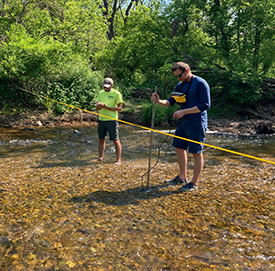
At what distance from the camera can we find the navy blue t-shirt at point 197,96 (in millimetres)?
4324

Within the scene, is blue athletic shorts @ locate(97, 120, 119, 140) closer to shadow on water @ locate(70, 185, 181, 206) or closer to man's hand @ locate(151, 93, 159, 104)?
shadow on water @ locate(70, 185, 181, 206)

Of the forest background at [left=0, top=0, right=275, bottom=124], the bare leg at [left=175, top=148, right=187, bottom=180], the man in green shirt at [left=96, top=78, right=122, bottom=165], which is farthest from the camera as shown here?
the forest background at [left=0, top=0, right=275, bottom=124]

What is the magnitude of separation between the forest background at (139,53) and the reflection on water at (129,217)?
23.9ft

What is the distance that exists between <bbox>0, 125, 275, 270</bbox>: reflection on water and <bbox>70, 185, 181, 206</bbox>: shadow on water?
16 mm

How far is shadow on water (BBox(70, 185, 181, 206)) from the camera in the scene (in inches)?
166

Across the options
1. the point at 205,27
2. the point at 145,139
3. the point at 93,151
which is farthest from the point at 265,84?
the point at 93,151

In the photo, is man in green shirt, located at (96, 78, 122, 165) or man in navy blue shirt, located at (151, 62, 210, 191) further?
man in green shirt, located at (96, 78, 122, 165)

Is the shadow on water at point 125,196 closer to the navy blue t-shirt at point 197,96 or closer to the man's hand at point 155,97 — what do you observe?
the navy blue t-shirt at point 197,96

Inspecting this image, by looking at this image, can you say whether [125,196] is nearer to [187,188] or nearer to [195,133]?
[187,188]

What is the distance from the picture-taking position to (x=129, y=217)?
12.1 feet

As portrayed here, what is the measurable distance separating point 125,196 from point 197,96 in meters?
2.05

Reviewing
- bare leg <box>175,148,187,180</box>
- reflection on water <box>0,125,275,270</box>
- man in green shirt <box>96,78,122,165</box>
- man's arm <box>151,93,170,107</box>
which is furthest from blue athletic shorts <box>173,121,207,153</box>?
man in green shirt <box>96,78,122,165</box>

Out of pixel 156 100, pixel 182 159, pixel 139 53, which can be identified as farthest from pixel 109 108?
Result: pixel 139 53

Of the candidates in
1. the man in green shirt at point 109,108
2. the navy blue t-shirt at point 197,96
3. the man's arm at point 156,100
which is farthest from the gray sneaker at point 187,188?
the man in green shirt at point 109,108
